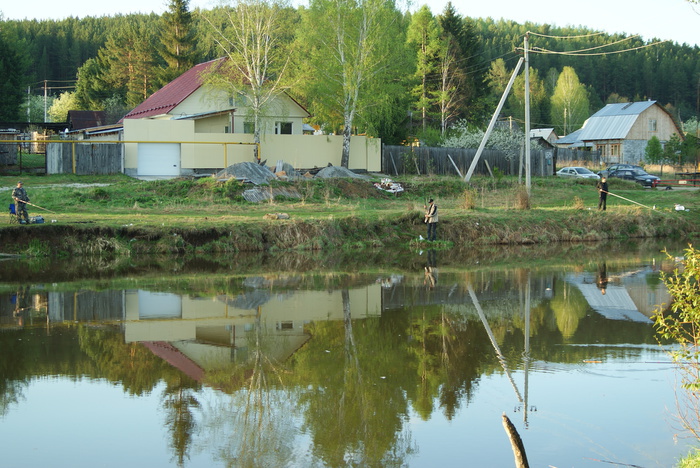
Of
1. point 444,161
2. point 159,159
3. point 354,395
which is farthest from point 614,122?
point 354,395

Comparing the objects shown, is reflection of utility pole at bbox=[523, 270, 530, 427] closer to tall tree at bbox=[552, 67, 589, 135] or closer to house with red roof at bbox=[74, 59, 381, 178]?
house with red roof at bbox=[74, 59, 381, 178]

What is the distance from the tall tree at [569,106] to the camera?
9500 centimetres

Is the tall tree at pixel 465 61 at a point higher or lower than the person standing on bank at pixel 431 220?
higher

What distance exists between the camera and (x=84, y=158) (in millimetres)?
37438

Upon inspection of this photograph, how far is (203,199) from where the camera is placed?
31.3 meters

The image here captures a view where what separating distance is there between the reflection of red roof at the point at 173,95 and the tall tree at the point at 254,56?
79.4 inches

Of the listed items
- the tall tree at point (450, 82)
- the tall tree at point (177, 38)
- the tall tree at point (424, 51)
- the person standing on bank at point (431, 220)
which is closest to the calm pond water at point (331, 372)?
the person standing on bank at point (431, 220)

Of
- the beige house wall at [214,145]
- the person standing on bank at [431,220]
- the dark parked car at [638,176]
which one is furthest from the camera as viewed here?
the dark parked car at [638,176]

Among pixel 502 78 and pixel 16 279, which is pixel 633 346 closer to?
pixel 16 279

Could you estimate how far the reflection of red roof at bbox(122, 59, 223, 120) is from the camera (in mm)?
42312

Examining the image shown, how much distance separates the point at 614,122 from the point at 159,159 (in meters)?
47.1

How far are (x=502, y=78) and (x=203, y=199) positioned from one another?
2966 inches

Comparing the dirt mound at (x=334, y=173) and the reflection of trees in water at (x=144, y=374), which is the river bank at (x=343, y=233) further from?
the reflection of trees in water at (x=144, y=374)

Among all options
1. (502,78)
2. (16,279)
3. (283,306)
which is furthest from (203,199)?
(502,78)
